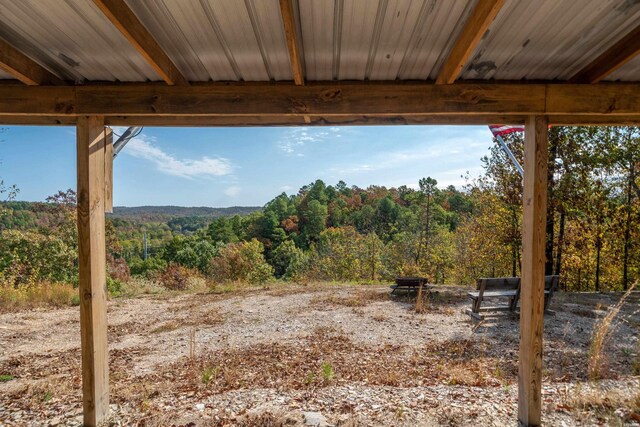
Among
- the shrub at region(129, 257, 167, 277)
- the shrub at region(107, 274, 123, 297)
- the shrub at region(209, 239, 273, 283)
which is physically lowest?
the shrub at region(129, 257, 167, 277)

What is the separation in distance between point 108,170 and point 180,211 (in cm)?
4338

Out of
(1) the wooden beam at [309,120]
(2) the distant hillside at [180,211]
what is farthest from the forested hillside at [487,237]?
(2) the distant hillside at [180,211]

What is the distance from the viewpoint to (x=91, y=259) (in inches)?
91.2

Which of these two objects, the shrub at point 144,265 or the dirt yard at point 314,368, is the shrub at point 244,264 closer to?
the shrub at point 144,265

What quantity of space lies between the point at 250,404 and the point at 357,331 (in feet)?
8.55

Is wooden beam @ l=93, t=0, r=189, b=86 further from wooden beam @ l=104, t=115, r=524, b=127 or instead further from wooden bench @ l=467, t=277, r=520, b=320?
wooden bench @ l=467, t=277, r=520, b=320

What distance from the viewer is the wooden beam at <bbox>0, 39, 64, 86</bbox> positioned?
1.79m

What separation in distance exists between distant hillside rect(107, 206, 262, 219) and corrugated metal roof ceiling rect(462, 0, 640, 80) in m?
32.5

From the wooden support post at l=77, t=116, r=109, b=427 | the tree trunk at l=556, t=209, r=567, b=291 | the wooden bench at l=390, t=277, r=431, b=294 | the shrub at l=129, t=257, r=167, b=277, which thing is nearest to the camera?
the wooden support post at l=77, t=116, r=109, b=427

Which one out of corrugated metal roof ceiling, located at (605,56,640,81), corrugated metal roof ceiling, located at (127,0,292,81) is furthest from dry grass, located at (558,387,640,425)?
corrugated metal roof ceiling, located at (127,0,292,81)

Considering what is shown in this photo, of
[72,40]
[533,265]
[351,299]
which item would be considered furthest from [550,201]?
[72,40]

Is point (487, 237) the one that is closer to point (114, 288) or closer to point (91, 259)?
point (91, 259)

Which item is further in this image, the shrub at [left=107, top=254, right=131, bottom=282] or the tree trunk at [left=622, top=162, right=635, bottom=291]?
the shrub at [left=107, top=254, right=131, bottom=282]

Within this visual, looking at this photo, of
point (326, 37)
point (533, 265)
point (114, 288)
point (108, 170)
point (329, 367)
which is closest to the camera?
point (326, 37)
